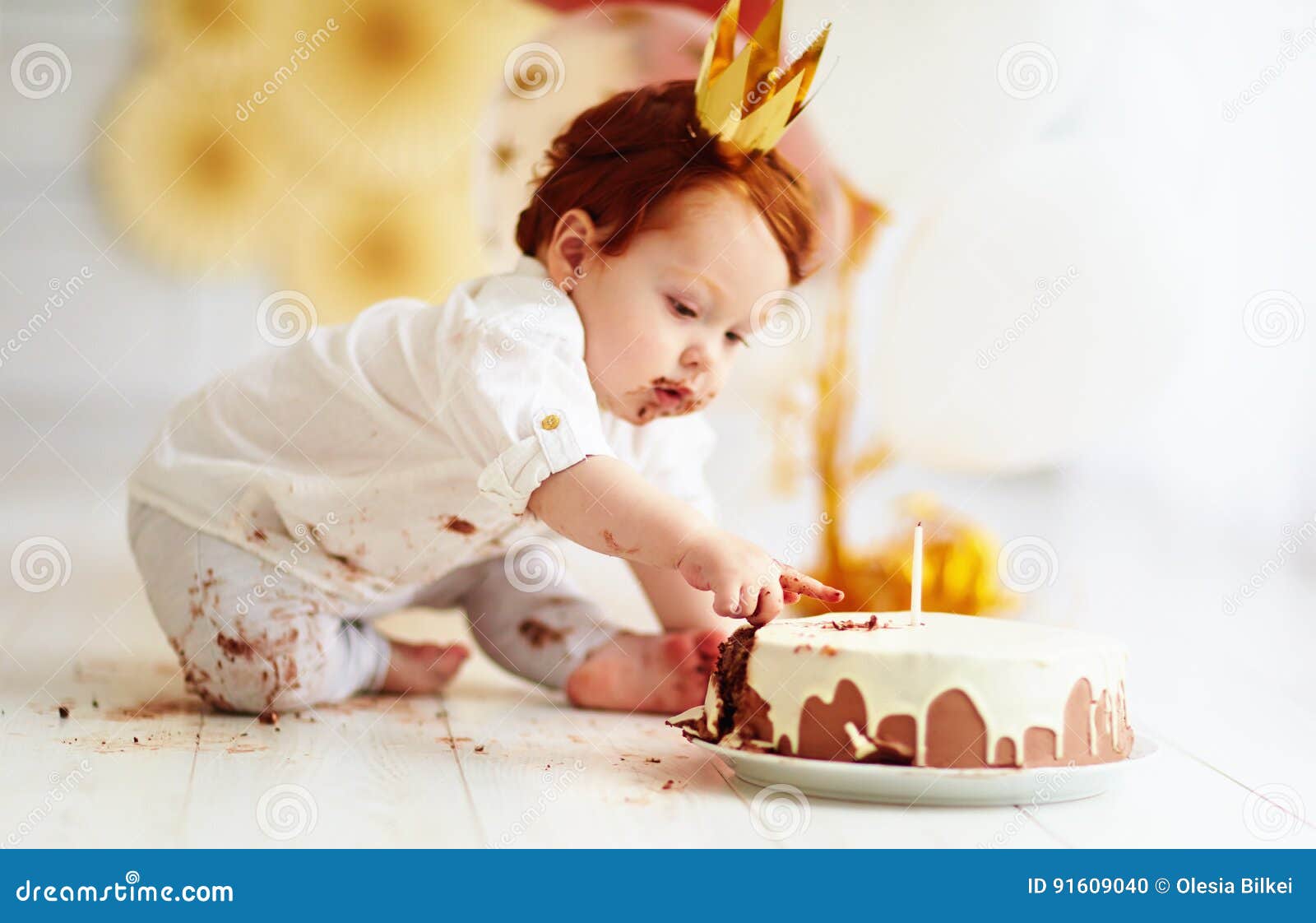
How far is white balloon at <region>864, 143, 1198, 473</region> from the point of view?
74.3 inches

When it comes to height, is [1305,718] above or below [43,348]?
below

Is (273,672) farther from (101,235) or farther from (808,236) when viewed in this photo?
(101,235)

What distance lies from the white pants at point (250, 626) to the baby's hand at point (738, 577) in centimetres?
51

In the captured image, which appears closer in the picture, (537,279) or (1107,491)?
(537,279)

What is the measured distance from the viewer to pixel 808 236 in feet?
4.37

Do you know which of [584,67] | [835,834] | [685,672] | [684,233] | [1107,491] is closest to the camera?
[835,834]

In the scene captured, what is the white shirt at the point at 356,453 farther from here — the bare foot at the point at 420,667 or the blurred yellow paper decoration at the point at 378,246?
the blurred yellow paper decoration at the point at 378,246

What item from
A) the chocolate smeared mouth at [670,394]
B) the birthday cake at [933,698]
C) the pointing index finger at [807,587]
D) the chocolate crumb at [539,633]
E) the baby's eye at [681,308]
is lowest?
the chocolate crumb at [539,633]

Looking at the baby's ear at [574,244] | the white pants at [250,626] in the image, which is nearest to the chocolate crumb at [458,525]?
the white pants at [250,626]

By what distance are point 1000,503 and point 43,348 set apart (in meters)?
1.55

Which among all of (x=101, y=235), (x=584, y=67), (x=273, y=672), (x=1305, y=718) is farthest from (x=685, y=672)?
(x=101, y=235)

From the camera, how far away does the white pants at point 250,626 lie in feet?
4.26

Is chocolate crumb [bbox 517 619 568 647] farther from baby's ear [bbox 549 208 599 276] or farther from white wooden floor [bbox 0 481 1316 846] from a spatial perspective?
baby's ear [bbox 549 208 599 276]

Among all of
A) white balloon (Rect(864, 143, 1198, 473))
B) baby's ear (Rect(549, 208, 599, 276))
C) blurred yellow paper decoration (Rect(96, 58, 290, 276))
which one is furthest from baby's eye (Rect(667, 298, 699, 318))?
blurred yellow paper decoration (Rect(96, 58, 290, 276))
